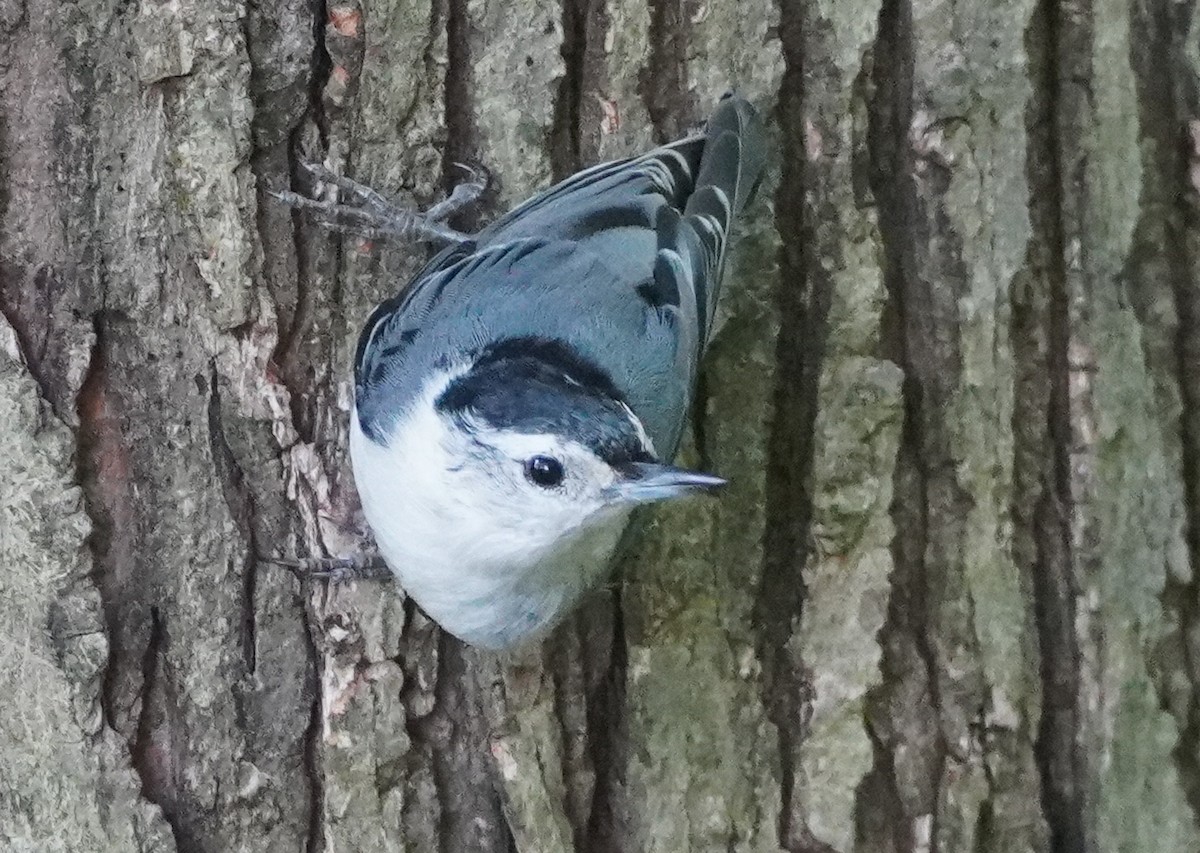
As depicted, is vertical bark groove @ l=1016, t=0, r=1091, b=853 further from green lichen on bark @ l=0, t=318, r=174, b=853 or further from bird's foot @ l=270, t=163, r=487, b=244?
green lichen on bark @ l=0, t=318, r=174, b=853

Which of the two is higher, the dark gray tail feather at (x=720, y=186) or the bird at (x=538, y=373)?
the dark gray tail feather at (x=720, y=186)

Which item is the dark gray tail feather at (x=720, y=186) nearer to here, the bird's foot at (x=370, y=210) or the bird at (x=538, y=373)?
the bird at (x=538, y=373)

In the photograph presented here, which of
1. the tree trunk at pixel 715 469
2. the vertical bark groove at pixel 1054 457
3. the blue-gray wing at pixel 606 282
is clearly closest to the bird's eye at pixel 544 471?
the blue-gray wing at pixel 606 282

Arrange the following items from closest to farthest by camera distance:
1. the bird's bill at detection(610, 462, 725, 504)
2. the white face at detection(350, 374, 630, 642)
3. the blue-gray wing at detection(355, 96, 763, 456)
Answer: the bird's bill at detection(610, 462, 725, 504) < the white face at detection(350, 374, 630, 642) < the blue-gray wing at detection(355, 96, 763, 456)

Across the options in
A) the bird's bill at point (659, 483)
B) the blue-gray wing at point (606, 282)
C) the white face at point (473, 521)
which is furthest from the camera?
the blue-gray wing at point (606, 282)

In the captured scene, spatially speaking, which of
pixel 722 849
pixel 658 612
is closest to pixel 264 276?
pixel 658 612

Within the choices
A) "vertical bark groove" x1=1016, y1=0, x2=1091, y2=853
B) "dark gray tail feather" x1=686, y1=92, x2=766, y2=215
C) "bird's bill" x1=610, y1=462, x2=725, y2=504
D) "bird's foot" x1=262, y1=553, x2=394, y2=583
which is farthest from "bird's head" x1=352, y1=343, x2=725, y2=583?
"vertical bark groove" x1=1016, y1=0, x2=1091, y2=853

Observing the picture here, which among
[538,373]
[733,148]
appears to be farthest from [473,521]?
[733,148]
